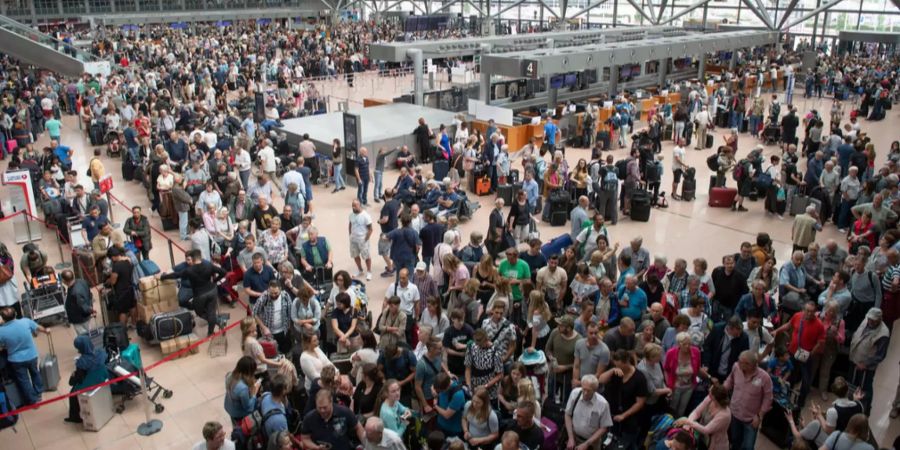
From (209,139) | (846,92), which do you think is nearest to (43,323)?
(209,139)

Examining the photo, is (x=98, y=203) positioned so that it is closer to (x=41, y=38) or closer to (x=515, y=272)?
(x=515, y=272)

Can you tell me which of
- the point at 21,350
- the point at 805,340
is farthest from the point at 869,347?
the point at 21,350

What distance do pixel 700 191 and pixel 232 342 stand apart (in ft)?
35.2

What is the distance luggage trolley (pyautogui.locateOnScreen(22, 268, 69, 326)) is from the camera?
920cm

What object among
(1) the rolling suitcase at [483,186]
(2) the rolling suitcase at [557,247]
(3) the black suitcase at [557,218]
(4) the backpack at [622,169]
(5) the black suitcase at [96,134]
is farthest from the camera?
(5) the black suitcase at [96,134]

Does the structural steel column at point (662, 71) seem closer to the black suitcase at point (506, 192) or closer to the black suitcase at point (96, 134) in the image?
the black suitcase at point (506, 192)

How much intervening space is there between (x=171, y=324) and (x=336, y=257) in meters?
3.57

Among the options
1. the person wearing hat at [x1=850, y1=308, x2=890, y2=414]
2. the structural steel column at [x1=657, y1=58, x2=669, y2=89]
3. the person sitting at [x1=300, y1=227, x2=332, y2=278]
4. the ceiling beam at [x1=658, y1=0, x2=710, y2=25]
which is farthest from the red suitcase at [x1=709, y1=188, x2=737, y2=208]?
the ceiling beam at [x1=658, y1=0, x2=710, y2=25]

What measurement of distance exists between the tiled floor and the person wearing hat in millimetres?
486

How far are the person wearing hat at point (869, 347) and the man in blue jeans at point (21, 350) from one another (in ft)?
27.5

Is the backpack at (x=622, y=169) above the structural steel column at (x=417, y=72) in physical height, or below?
below

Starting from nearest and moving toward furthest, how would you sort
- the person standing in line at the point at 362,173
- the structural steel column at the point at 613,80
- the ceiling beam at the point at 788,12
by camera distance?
the person standing in line at the point at 362,173 < the structural steel column at the point at 613,80 < the ceiling beam at the point at 788,12

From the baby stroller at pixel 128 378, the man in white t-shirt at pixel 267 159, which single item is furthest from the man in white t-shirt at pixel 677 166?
the baby stroller at pixel 128 378

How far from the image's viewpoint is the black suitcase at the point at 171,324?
853 centimetres
